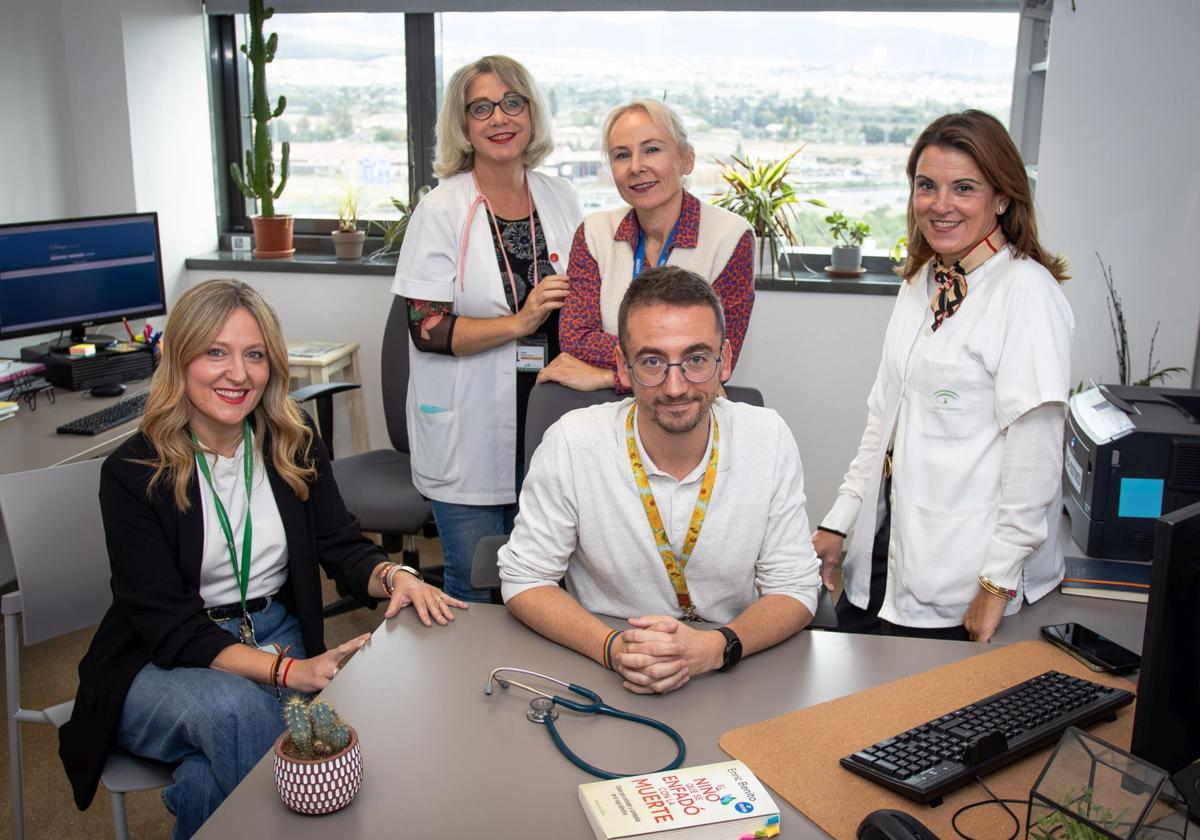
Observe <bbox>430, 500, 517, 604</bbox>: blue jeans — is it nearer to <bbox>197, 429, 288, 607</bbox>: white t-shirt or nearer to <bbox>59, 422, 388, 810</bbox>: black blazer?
<bbox>197, 429, 288, 607</bbox>: white t-shirt

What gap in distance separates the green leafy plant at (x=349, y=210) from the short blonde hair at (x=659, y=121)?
2.21 meters

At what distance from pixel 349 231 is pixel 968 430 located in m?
3.03

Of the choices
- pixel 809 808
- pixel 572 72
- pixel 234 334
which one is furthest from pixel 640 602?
pixel 572 72

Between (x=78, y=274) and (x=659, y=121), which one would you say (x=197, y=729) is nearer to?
(x=659, y=121)

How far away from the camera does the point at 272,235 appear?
4.32 meters

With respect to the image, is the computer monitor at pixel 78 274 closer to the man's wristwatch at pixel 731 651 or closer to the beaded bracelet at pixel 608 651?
the beaded bracelet at pixel 608 651

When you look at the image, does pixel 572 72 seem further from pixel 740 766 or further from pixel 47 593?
pixel 740 766

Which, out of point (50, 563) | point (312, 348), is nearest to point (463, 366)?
point (50, 563)

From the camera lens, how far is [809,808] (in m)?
1.35

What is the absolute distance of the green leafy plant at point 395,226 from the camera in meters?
4.32

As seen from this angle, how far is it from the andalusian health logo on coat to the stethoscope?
0.81 meters

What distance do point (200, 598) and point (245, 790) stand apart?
0.68 meters

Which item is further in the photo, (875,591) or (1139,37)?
(1139,37)

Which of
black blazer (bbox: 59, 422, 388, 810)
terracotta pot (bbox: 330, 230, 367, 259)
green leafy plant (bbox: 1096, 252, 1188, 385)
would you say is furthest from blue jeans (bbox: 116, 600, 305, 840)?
green leafy plant (bbox: 1096, 252, 1188, 385)
